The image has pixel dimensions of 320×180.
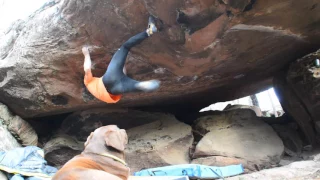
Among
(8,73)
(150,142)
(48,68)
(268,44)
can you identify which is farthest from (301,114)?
(8,73)

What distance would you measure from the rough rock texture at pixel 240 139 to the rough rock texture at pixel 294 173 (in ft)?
2.91

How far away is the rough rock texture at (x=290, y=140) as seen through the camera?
6.03 meters

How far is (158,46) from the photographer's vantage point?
460 cm

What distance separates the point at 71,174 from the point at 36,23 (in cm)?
414

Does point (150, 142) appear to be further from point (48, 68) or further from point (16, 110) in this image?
point (16, 110)

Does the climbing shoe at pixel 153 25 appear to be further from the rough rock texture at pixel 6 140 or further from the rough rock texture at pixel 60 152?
the rough rock texture at pixel 6 140

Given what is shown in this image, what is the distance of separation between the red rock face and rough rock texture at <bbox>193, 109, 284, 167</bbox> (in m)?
0.78

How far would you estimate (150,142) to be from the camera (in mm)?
6078

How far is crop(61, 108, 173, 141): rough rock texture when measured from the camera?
657 cm

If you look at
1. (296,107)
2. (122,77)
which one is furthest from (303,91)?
(122,77)

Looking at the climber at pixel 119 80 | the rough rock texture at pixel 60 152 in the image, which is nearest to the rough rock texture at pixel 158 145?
the rough rock texture at pixel 60 152

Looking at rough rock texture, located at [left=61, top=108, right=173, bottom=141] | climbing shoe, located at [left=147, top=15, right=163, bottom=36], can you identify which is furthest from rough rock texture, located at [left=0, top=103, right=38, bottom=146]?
climbing shoe, located at [left=147, top=15, right=163, bottom=36]

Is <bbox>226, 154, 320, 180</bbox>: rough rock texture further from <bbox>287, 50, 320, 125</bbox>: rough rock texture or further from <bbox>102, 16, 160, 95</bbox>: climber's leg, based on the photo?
<bbox>102, 16, 160, 95</bbox>: climber's leg

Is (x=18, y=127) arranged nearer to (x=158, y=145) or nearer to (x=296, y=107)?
(x=158, y=145)
